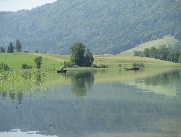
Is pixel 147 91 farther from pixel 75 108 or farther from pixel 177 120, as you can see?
pixel 177 120

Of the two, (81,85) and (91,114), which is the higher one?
(81,85)

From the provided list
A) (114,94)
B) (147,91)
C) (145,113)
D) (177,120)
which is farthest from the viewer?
(147,91)

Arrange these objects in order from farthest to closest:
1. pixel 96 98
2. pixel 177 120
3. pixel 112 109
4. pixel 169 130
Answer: pixel 96 98 < pixel 112 109 < pixel 177 120 < pixel 169 130

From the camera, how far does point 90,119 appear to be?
54312 millimetres

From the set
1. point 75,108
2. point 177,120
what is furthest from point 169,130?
point 75,108

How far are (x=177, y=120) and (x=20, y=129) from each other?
20032 mm

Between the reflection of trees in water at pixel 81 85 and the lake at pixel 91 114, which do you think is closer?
the lake at pixel 91 114

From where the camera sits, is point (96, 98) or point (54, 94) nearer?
point (96, 98)

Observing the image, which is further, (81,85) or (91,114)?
(81,85)

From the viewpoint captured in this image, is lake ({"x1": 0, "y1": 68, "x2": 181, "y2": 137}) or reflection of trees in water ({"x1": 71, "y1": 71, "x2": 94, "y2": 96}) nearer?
lake ({"x1": 0, "y1": 68, "x2": 181, "y2": 137})

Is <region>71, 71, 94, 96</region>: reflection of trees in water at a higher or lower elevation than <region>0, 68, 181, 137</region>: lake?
higher

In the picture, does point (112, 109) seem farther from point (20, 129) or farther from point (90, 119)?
point (20, 129)

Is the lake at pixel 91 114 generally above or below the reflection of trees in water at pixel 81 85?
below

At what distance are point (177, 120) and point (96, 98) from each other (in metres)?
26.3
